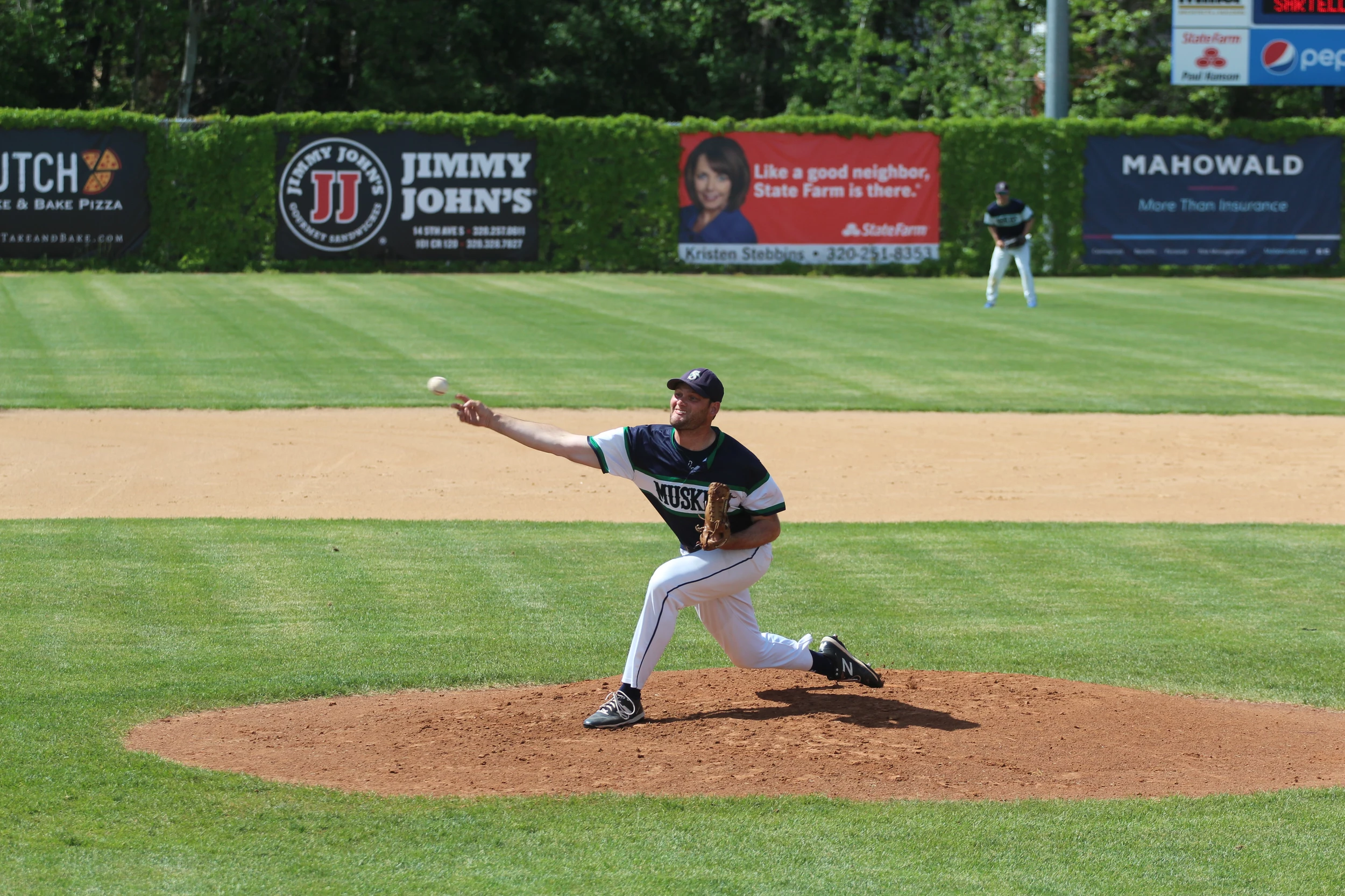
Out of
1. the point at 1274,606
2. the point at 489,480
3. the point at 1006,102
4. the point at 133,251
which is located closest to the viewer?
the point at 1274,606

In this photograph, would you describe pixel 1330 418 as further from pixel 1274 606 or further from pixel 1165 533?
pixel 1274 606

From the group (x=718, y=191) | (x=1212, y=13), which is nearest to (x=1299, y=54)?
(x=1212, y=13)

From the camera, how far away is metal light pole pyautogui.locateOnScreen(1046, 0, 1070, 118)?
1312 inches

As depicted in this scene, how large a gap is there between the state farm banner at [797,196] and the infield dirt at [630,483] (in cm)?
1585

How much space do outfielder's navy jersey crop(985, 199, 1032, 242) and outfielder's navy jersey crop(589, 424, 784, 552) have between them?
62.8ft

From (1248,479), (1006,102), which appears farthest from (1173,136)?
(1248,479)

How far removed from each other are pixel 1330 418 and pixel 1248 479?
3.53 meters

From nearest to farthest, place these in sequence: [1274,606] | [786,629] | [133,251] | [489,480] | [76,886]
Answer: [76,886] < [786,629] < [1274,606] < [489,480] < [133,251]

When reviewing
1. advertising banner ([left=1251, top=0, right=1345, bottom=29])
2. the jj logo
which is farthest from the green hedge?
advertising banner ([left=1251, top=0, right=1345, bottom=29])

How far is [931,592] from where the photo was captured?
966 cm

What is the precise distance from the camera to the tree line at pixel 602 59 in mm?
38656

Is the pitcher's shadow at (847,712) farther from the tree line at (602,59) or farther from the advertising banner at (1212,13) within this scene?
the tree line at (602,59)

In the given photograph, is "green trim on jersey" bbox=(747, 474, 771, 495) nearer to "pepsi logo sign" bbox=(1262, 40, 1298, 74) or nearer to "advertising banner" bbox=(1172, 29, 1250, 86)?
"advertising banner" bbox=(1172, 29, 1250, 86)

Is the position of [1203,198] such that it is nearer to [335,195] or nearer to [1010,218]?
[1010,218]
